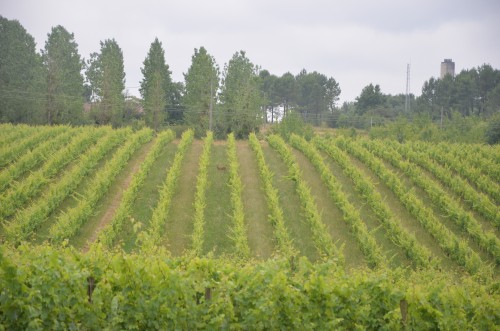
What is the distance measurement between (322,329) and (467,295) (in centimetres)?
281

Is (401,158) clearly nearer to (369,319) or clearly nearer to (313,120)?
(369,319)

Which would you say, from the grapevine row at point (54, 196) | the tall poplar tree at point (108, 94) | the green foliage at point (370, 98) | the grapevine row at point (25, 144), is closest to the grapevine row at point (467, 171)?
the grapevine row at point (54, 196)

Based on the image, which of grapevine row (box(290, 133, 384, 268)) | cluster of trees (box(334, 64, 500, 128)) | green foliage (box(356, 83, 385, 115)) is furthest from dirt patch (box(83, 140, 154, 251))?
green foliage (box(356, 83, 385, 115))

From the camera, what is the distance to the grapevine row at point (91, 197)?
17.6 meters

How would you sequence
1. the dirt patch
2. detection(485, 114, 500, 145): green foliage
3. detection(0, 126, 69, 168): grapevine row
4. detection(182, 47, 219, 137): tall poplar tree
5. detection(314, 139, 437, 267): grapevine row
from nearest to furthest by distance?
1. detection(314, 139, 437, 267): grapevine row
2. the dirt patch
3. detection(0, 126, 69, 168): grapevine row
4. detection(485, 114, 500, 145): green foliage
5. detection(182, 47, 219, 137): tall poplar tree

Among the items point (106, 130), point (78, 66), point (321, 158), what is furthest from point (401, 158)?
point (78, 66)

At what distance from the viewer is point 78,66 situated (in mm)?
56688

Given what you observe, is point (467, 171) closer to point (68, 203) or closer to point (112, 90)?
point (68, 203)

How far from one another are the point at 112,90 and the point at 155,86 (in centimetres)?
447

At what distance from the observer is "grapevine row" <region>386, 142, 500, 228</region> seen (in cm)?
2160

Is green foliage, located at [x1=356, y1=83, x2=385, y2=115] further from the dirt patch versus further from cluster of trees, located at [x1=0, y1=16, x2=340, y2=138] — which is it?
the dirt patch

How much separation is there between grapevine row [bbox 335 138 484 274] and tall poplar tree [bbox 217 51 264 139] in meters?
15.3

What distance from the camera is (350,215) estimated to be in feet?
68.3

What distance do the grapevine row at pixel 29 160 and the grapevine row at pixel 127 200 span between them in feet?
17.3
